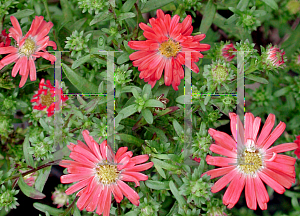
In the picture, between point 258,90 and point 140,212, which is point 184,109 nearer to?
point 140,212

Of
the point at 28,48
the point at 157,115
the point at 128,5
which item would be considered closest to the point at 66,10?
the point at 28,48

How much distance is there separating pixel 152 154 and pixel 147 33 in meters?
0.45

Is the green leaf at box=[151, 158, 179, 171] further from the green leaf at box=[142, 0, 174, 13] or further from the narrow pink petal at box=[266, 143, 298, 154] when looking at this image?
the green leaf at box=[142, 0, 174, 13]

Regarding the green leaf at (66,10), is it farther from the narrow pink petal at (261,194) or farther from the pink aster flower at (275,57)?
the narrow pink petal at (261,194)

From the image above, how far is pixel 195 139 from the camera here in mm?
1149

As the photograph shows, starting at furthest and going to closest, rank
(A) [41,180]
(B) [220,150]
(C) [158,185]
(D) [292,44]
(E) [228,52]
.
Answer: (D) [292,44]
(E) [228,52]
(A) [41,180]
(C) [158,185]
(B) [220,150]

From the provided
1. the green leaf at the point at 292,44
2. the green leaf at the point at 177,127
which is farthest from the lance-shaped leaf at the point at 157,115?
the green leaf at the point at 292,44

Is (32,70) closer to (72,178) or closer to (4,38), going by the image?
(4,38)

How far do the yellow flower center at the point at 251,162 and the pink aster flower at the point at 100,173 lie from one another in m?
0.37

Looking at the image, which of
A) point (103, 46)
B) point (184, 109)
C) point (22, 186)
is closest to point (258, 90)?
point (184, 109)

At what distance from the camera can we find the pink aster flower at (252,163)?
1.02 metres

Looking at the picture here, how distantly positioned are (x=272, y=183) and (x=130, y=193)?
514 mm

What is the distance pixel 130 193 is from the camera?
1.09 metres

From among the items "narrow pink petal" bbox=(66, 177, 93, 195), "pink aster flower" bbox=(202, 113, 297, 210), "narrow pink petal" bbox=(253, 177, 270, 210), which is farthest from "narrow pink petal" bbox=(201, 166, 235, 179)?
"narrow pink petal" bbox=(66, 177, 93, 195)
